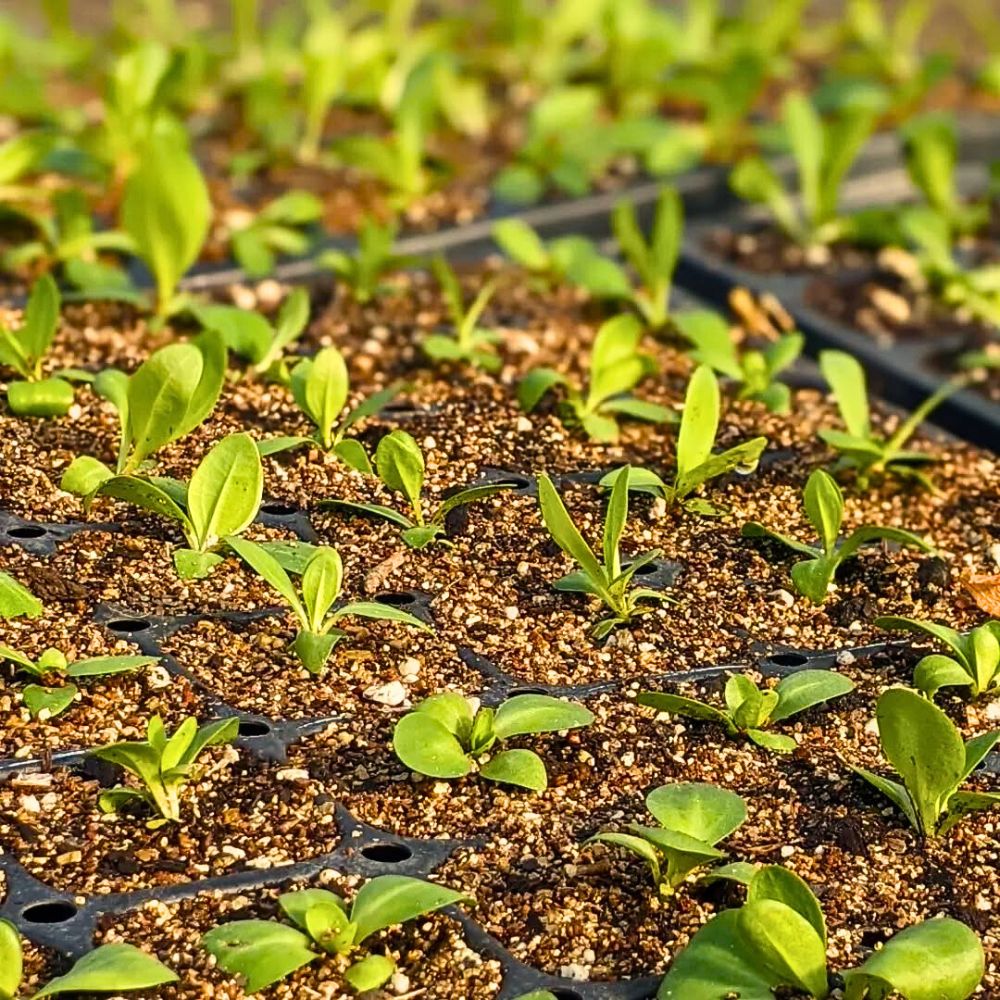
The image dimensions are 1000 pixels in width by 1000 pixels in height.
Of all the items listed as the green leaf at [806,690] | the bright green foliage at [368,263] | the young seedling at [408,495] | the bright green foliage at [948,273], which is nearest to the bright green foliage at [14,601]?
the young seedling at [408,495]

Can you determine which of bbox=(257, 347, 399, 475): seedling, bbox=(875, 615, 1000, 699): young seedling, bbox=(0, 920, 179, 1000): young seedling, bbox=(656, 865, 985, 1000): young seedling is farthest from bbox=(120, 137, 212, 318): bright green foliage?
bbox=(656, 865, 985, 1000): young seedling

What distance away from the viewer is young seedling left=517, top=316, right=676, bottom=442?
198cm

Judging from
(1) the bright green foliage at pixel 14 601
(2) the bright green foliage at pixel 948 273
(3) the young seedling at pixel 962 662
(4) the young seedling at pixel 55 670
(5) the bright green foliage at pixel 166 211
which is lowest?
(2) the bright green foliage at pixel 948 273

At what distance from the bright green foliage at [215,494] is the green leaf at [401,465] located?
0.47 ft

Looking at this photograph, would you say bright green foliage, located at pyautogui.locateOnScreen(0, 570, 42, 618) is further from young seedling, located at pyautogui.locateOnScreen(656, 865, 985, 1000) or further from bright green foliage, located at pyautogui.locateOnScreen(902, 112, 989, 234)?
bright green foliage, located at pyautogui.locateOnScreen(902, 112, 989, 234)

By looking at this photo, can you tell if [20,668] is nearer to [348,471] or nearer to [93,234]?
[348,471]

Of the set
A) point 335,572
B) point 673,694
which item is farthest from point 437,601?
point 673,694

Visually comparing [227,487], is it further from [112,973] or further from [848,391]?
[848,391]

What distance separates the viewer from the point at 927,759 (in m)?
1.39

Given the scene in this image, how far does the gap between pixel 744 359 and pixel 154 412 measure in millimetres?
772

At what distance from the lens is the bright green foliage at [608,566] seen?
1.57 metres

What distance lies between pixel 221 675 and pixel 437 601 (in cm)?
23

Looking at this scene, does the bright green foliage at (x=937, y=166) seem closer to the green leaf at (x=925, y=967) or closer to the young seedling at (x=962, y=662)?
the young seedling at (x=962, y=662)

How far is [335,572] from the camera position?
5.08 feet
